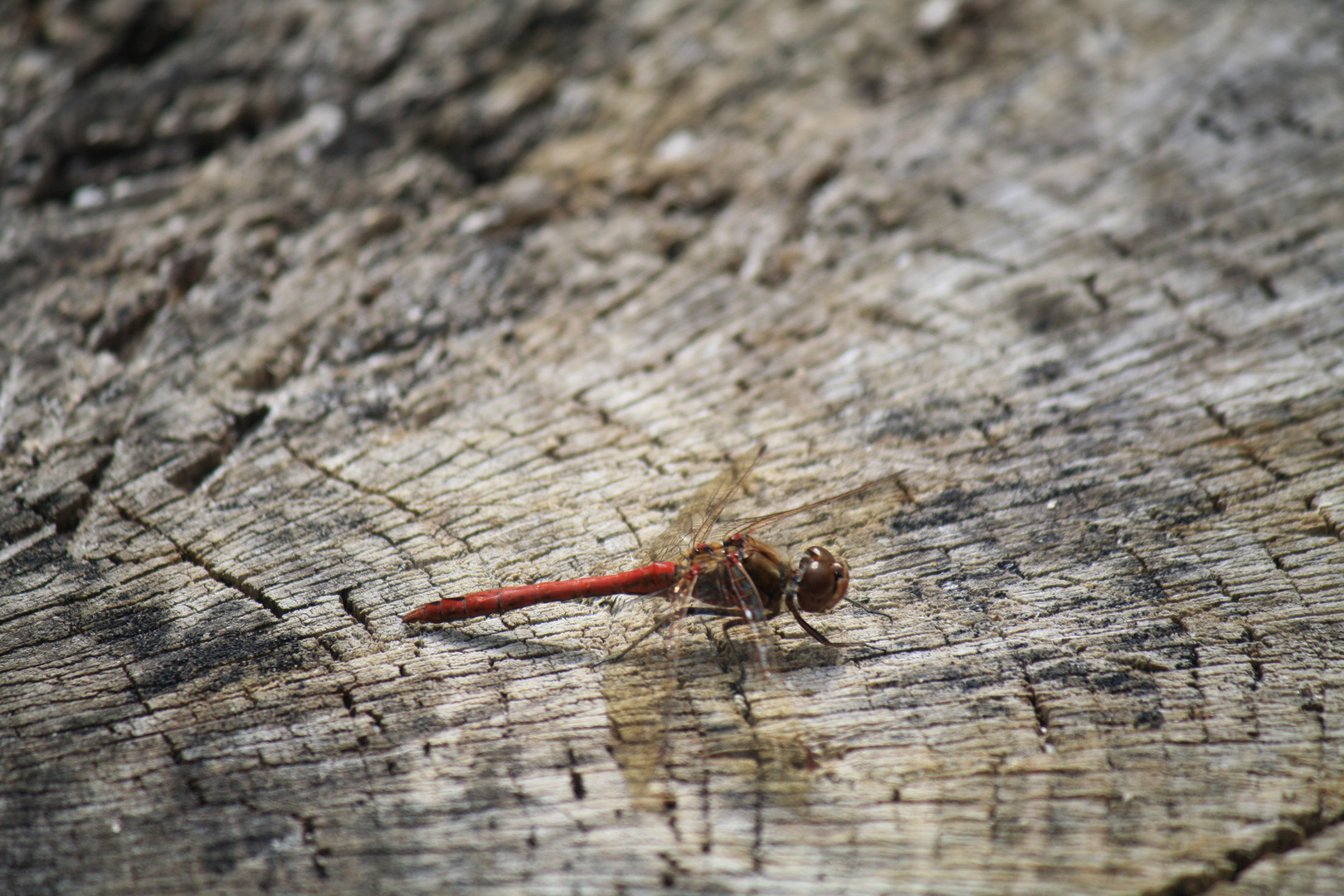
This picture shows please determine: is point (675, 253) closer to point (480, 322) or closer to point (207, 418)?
point (480, 322)

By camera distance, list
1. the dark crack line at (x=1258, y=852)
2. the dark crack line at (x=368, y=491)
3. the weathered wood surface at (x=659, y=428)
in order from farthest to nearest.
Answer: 1. the dark crack line at (x=368, y=491)
2. the weathered wood surface at (x=659, y=428)
3. the dark crack line at (x=1258, y=852)

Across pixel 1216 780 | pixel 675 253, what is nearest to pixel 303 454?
pixel 675 253

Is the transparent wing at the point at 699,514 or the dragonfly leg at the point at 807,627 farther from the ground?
the transparent wing at the point at 699,514

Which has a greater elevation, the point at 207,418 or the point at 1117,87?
the point at 207,418

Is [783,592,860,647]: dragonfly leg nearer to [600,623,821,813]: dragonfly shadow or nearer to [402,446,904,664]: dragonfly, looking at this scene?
[402,446,904,664]: dragonfly

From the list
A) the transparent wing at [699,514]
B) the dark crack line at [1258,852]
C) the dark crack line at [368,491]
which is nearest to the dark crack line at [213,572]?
the dark crack line at [368,491]

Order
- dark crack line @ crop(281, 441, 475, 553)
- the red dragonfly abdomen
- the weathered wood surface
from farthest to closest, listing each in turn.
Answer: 1. dark crack line @ crop(281, 441, 475, 553)
2. the red dragonfly abdomen
3. the weathered wood surface

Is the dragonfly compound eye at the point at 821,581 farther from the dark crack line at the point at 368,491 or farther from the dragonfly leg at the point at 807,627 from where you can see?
the dark crack line at the point at 368,491

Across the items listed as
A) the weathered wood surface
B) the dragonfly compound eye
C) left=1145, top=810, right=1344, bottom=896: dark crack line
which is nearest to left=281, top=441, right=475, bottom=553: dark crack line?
the weathered wood surface
